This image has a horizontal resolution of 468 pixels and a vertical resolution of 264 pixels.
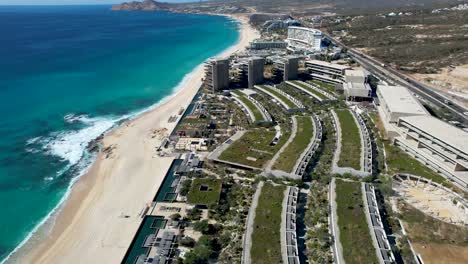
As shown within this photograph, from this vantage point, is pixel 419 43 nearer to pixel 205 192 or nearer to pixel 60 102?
pixel 205 192

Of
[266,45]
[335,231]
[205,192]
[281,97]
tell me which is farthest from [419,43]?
[205,192]

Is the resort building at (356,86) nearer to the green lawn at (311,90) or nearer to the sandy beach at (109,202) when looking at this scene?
the green lawn at (311,90)

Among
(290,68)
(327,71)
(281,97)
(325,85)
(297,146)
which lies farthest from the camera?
(327,71)

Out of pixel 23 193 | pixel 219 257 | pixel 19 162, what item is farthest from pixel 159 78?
pixel 219 257

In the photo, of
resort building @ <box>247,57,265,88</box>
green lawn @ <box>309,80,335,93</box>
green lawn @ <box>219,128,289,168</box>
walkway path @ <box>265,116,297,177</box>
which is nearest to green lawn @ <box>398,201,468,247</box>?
walkway path @ <box>265,116,297,177</box>

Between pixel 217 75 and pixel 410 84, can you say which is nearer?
pixel 217 75

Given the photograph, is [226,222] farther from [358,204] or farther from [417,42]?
[417,42]

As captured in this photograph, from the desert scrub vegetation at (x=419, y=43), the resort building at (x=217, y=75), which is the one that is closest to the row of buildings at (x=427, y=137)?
the resort building at (x=217, y=75)
